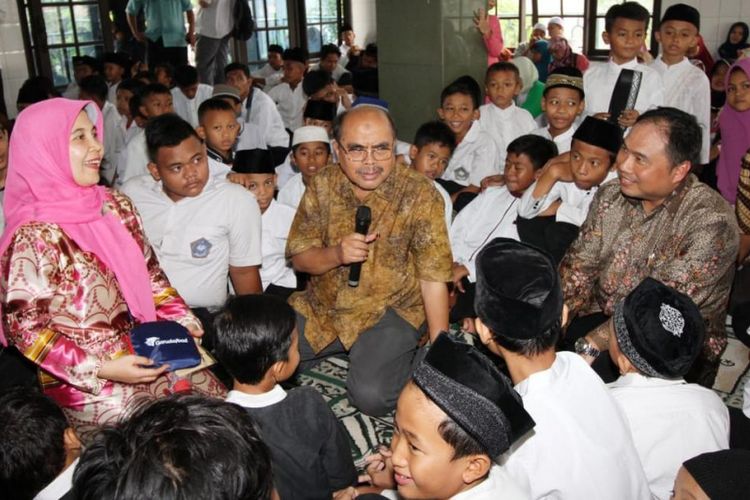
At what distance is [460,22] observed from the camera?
5.02m

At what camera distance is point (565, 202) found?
10.6 ft

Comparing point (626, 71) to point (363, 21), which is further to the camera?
point (363, 21)

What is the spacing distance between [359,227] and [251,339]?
68 centimetres

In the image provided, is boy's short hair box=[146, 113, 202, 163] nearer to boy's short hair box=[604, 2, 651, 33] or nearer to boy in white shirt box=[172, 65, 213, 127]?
boy's short hair box=[604, 2, 651, 33]

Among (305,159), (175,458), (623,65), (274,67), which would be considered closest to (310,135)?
(305,159)

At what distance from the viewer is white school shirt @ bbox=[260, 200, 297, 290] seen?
10.8 ft

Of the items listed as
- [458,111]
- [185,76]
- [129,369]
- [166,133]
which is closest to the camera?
[129,369]

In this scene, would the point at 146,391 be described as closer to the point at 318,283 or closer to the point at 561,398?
the point at 318,283

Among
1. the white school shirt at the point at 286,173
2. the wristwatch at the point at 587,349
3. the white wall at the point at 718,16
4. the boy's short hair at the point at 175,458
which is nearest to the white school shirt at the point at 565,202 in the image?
the wristwatch at the point at 587,349

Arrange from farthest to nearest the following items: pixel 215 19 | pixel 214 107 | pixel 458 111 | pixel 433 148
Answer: pixel 215 19 → pixel 458 111 → pixel 214 107 → pixel 433 148

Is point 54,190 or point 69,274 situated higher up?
point 54,190

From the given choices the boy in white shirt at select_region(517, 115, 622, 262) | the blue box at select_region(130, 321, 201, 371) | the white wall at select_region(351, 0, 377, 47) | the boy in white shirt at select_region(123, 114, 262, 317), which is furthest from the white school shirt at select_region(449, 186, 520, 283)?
the white wall at select_region(351, 0, 377, 47)

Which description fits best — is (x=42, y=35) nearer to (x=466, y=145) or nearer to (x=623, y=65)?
(x=466, y=145)

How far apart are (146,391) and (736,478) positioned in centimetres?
161
